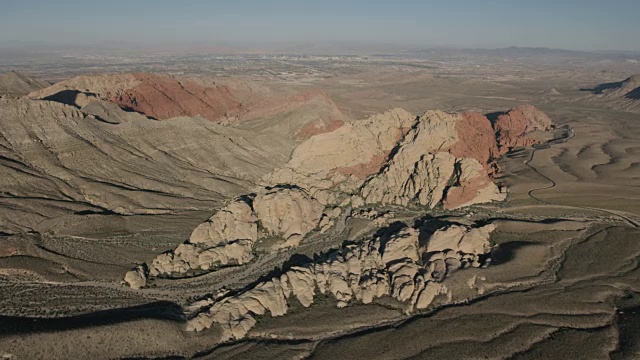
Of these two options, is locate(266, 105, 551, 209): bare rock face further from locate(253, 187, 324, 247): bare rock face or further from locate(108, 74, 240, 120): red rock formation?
locate(108, 74, 240, 120): red rock formation

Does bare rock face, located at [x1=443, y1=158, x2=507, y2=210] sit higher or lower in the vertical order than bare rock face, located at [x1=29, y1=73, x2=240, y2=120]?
lower

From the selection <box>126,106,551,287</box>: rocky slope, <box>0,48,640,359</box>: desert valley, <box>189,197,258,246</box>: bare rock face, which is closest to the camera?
<box>0,48,640,359</box>: desert valley

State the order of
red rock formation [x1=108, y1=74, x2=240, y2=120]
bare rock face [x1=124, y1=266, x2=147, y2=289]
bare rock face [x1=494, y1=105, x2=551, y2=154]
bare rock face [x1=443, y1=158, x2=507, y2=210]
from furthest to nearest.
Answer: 1. red rock formation [x1=108, y1=74, x2=240, y2=120]
2. bare rock face [x1=494, y1=105, x2=551, y2=154]
3. bare rock face [x1=443, y1=158, x2=507, y2=210]
4. bare rock face [x1=124, y1=266, x2=147, y2=289]

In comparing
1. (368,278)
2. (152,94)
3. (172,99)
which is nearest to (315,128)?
(172,99)

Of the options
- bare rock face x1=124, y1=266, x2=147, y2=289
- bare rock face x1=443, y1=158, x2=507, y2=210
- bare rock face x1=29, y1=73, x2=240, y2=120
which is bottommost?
bare rock face x1=124, y1=266, x2=147, y2=289

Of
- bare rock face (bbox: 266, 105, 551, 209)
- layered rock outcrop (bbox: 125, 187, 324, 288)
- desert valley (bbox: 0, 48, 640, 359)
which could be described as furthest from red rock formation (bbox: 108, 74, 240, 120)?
layered rock outcrop (bbox: 125, 187, 324, 288)

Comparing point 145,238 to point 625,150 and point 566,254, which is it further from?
point 625,150

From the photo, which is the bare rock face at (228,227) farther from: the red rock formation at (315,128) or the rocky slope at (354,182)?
the red rock formation at (315,128)
